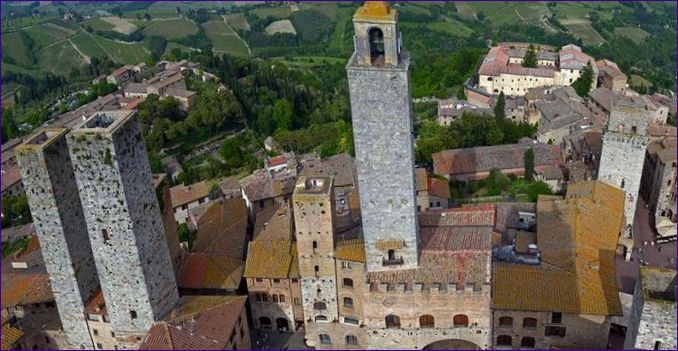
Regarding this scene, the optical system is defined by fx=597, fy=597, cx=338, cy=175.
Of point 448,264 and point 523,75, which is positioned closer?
point 448,264

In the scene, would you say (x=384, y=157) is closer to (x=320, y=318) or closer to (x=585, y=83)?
(x=320, y=318)

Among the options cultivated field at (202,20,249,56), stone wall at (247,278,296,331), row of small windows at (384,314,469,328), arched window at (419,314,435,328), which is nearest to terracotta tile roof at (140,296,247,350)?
stone wall at (247,278,296,331)

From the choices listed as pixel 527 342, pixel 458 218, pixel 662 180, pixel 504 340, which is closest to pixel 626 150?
pixel 662 180

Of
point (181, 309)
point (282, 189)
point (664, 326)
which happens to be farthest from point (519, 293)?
point (282, 189)

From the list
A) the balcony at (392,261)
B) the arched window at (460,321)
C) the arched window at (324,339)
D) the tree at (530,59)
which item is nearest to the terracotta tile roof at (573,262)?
the arched window at (460,321)

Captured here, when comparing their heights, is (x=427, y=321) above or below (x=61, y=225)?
below

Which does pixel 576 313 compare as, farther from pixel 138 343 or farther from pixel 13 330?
pixel 13 330

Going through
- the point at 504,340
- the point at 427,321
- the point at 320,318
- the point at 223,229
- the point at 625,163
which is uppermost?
the point at 625,163
